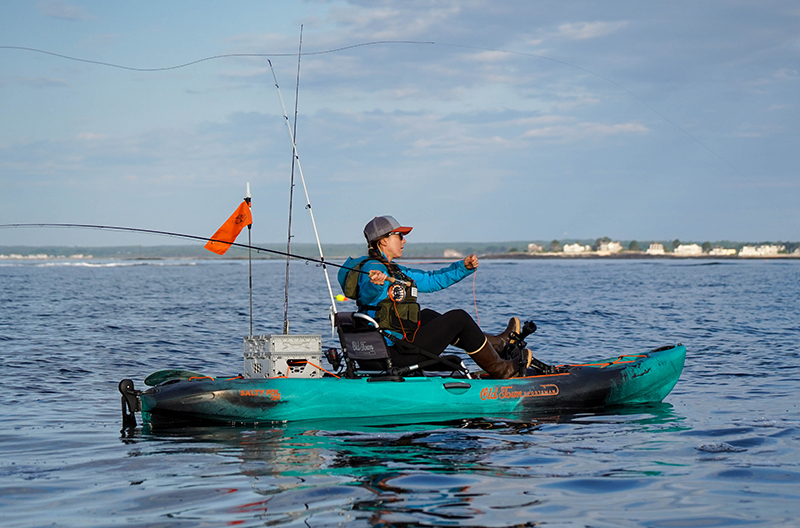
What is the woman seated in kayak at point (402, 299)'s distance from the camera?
8133 millimetres

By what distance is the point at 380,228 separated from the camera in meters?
8.27

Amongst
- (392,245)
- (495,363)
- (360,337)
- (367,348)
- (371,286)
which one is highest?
(392,245)

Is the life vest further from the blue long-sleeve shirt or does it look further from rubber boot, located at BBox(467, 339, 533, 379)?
rubber boot, located at BBox(467, 339, 533, 379)

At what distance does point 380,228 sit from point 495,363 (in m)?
1.95

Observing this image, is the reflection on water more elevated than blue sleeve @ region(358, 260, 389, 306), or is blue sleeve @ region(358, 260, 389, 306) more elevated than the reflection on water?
blue sleeve @ region(358, 260, 389, 306)

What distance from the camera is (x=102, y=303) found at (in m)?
29.2

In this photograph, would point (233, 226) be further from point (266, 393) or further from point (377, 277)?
point (377, 277)

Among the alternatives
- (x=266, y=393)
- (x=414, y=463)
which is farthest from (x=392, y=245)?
(x=414, y=463)

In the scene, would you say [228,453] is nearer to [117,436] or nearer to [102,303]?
[117,436]

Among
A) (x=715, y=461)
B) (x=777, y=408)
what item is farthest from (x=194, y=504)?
(x=777, y=408)

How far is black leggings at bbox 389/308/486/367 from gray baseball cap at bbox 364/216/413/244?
1010 mm

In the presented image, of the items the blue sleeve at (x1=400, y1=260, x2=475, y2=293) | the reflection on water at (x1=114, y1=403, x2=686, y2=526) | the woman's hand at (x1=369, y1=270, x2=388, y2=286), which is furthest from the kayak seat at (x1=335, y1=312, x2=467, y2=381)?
the blue sleeve at (x1=400, y1=260, x2=475, y2=293)

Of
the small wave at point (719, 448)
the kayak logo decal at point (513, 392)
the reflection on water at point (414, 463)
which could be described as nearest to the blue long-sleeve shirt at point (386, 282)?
the kayak logo decal at point (513, 392)

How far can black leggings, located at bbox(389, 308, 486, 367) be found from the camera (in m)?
8.31
